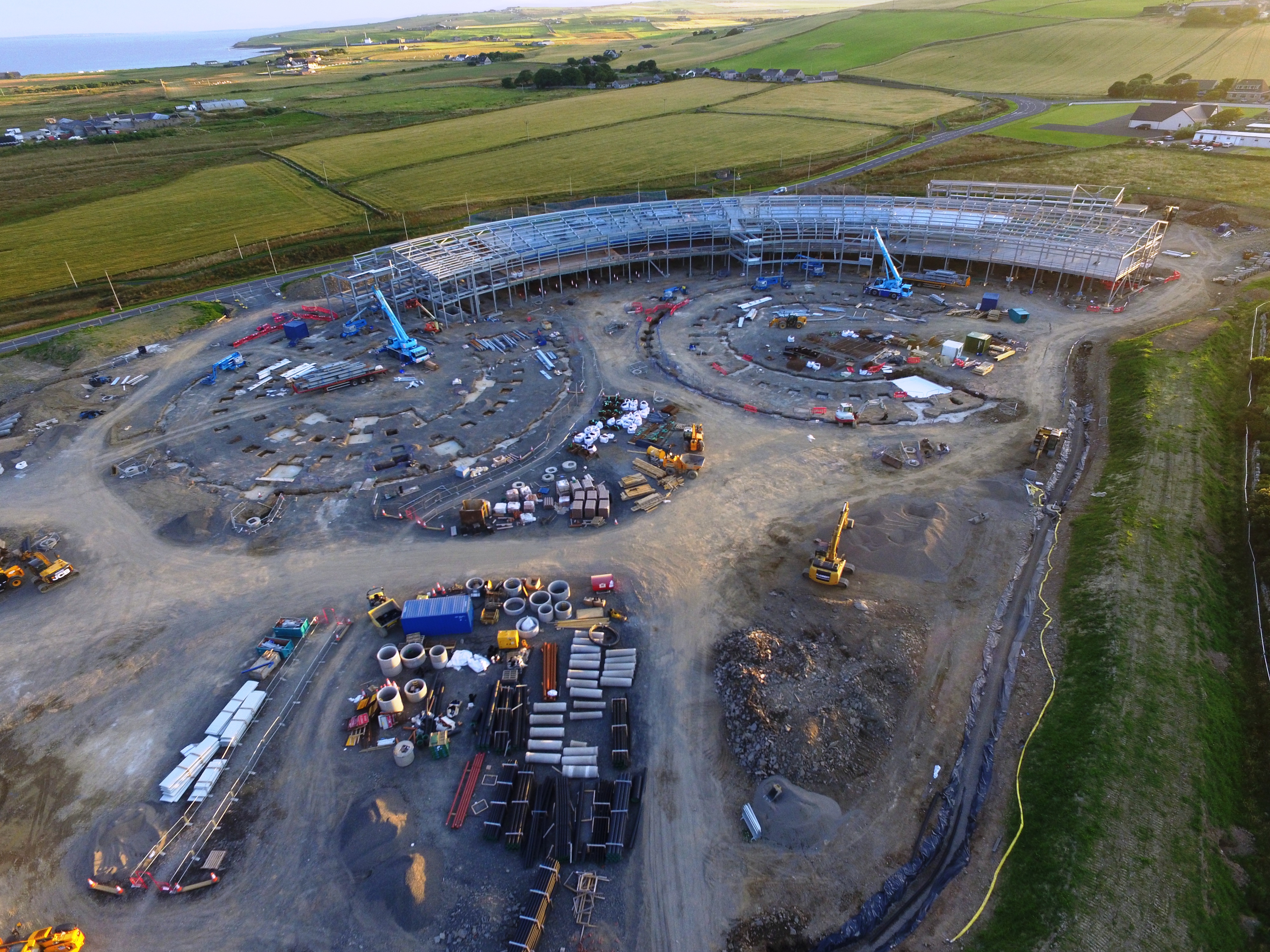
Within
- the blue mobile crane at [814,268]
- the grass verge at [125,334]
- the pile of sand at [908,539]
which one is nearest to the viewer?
the pile of sand at [908,539]

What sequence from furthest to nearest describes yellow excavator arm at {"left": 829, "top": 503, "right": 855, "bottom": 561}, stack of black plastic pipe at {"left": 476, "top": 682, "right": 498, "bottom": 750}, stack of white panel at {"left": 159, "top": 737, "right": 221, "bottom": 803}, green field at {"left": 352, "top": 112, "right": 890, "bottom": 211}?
green field at {"left": 352, "top": 112, "right": 890, "bottom": 211}, yellow excavator arm at {"left": 829, "top": 503, "right": 855, "bottom": 561}, stack of black plastic pipe at {"left": 476, "top": 682, "right": 498, "bottom": 750}, stack of white panel at {"left": 159, "top": 737, "right": 221, "bottom": 803}

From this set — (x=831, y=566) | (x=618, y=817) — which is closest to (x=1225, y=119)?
(x=831, y=566)

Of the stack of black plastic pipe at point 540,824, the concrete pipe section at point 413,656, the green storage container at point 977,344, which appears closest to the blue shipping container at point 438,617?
the concrete pipe section at point 413,656

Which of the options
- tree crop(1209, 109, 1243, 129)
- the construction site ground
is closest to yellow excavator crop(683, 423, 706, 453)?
the construction site ground

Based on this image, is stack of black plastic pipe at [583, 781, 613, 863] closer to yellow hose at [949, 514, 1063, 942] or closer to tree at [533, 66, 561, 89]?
yellow hose at [949, 514, 1063, 942]

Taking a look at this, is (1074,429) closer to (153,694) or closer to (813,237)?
(813,237)

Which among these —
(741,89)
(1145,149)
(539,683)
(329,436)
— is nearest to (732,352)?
(329,436)

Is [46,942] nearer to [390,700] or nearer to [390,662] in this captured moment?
[390,700]

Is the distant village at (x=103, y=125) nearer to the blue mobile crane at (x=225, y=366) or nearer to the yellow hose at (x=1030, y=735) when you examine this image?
the blue mobile crane at (x=225, y=366)
